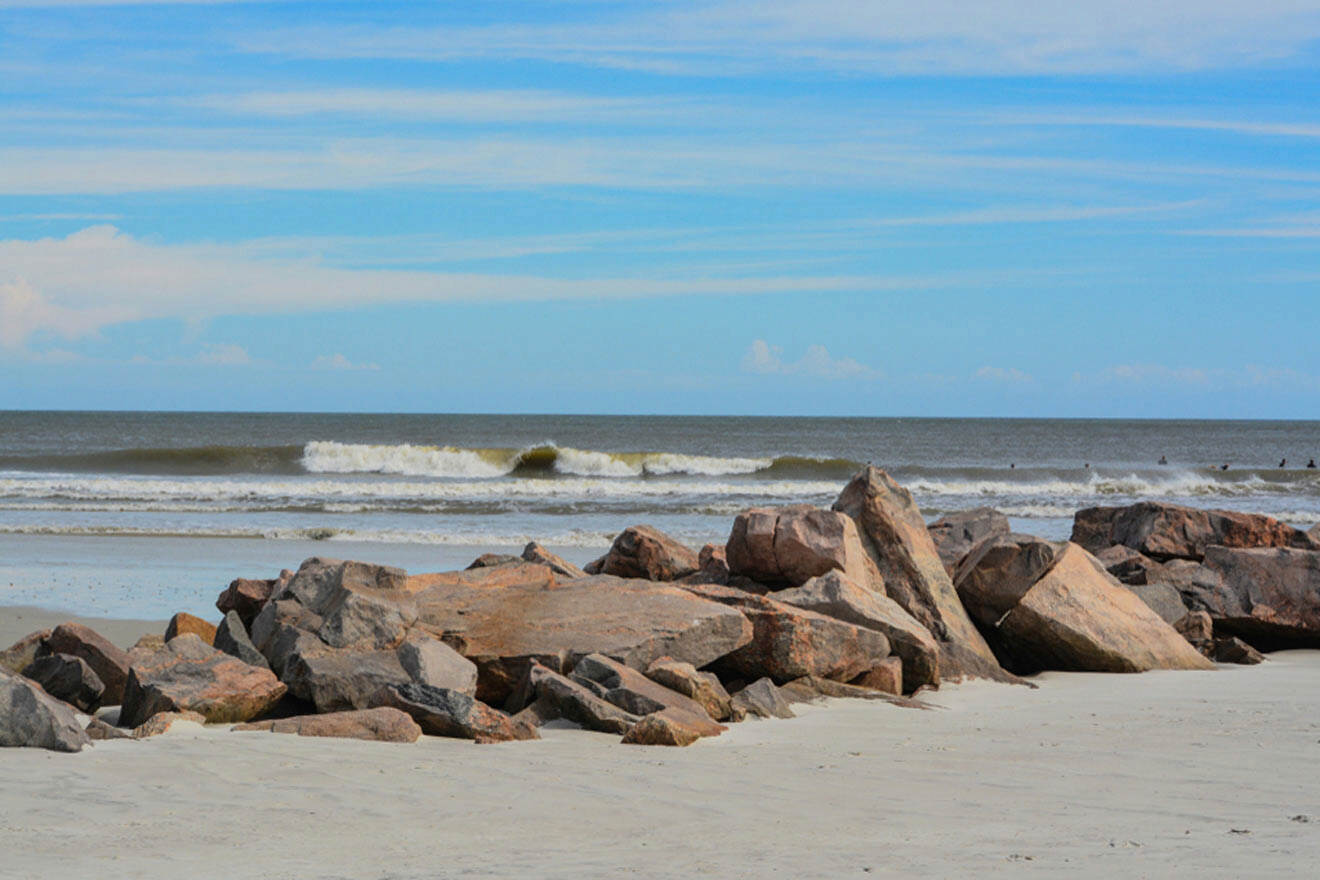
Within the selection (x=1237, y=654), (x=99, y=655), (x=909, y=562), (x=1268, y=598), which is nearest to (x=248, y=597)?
(x=99, y=655)

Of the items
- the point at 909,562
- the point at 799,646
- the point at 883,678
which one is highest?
the point at 909,562

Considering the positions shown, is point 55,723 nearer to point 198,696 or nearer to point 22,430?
point 198,696

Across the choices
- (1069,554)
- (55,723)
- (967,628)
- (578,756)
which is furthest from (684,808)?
(1069,554)

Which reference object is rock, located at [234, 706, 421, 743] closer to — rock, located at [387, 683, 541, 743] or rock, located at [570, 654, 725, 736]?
rock, located at [387, 683, 541, 743]

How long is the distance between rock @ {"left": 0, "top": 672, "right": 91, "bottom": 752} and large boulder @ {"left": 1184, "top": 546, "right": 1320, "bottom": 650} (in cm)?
780

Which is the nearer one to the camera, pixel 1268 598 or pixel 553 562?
Answer: pixel 553 562

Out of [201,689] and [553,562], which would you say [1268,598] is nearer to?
[553,562]

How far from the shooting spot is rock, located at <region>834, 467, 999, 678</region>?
7.96 m

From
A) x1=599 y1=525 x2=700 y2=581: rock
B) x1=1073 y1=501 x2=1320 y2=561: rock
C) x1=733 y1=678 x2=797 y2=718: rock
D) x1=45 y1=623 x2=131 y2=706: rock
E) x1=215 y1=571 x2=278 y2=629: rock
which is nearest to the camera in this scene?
x1=733 y1=678 x2=797 y2=718: rock

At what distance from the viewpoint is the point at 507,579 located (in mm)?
7668

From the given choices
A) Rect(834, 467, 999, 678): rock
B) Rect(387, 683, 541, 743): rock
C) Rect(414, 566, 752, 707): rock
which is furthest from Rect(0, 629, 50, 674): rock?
Rect(834, 467, 999, 678): rock

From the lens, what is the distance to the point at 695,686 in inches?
242

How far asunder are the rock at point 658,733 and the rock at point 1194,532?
6650 millimetres

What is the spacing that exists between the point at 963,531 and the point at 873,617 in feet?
12.1
